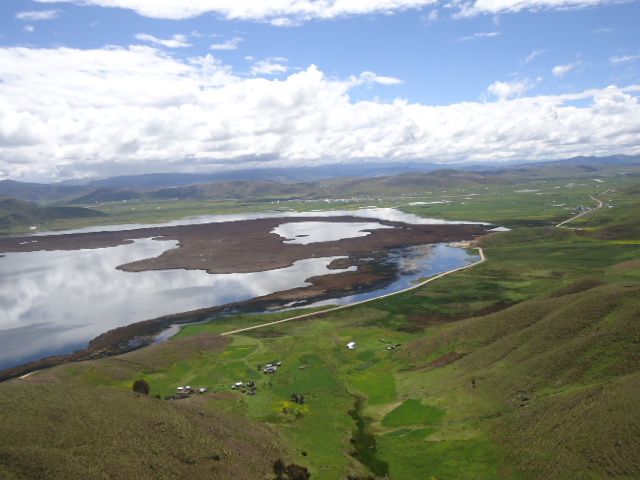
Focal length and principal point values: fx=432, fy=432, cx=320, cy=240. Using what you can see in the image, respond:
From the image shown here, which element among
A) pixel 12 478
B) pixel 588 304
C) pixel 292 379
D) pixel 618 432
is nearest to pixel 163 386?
pixel 292 379

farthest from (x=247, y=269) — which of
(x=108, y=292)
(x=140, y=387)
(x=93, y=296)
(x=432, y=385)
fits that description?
(x=432, y=385)

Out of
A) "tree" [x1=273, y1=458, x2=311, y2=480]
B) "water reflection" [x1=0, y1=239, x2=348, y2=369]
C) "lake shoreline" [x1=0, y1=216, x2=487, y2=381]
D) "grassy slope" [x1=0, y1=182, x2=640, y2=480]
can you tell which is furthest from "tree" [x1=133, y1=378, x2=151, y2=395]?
"water reflection" [x1=0, y1=239, x2=348, y2=369]

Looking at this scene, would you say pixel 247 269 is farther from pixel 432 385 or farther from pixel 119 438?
pixel 119 438

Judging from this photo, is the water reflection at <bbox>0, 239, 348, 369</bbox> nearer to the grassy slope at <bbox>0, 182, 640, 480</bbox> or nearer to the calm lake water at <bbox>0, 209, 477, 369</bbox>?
the calm lake water at <bbox>0, 209, 477, 369</bbox>

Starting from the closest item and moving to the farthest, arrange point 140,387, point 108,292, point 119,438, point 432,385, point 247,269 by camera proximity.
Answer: point 119,438
point 140,387
point 432,385
point 108,292
point 247,269

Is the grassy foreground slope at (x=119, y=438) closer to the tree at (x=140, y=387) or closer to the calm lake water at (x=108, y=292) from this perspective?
the tree at (x=140, y=387)

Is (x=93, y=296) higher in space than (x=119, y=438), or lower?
lower

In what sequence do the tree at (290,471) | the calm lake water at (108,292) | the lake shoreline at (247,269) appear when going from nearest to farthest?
the tree at (290,471) → the lake shoreline at (247,269) → the calm lake water at (108,292)

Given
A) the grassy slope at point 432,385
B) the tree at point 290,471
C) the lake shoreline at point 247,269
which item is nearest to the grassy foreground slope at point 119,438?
the grassy slope at point 432,385
